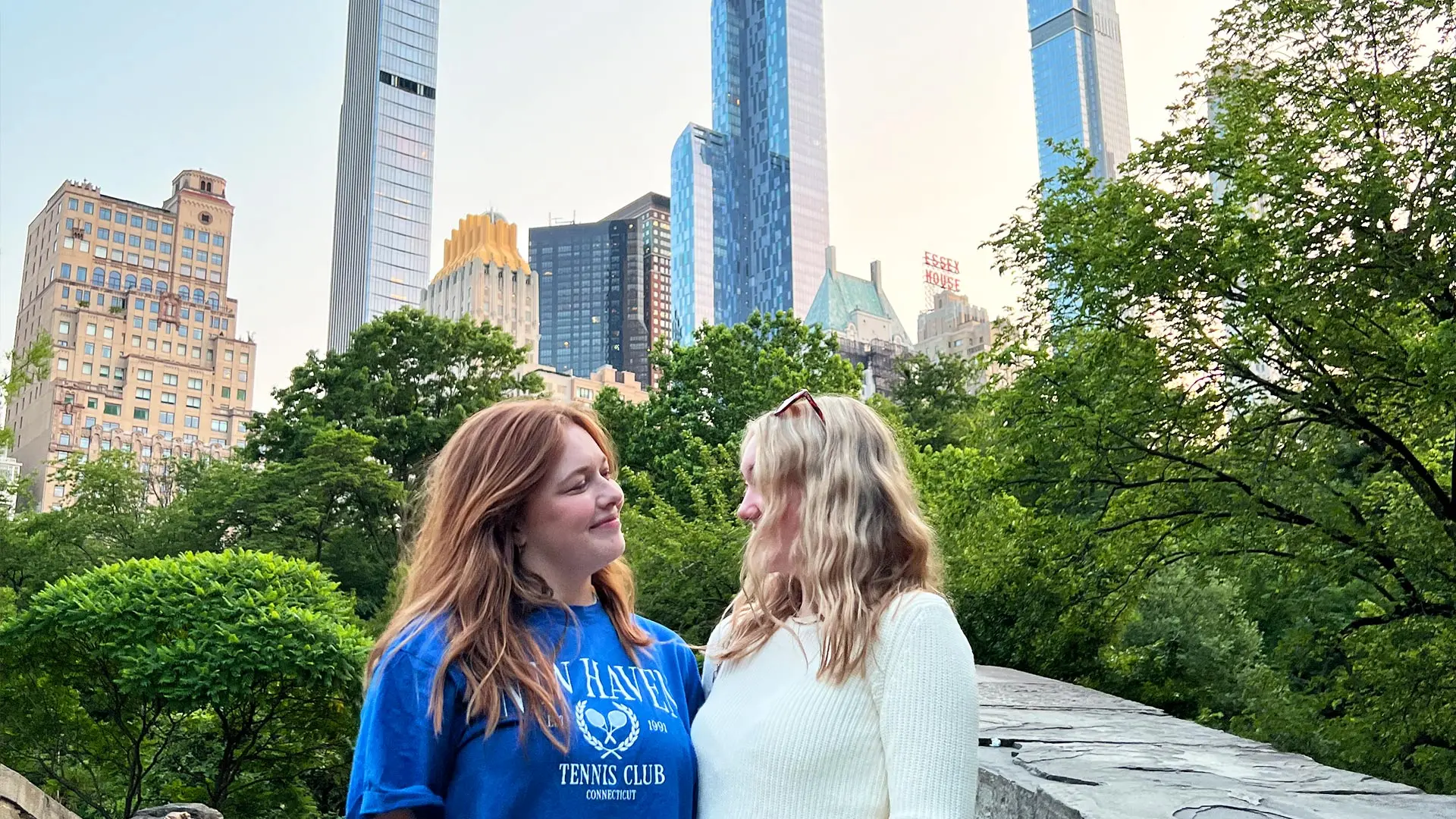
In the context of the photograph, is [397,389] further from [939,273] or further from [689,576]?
[939,273]

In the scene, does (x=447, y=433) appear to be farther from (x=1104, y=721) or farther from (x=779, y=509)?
(x=779, y=509)

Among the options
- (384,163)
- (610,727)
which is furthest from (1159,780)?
(384,163)

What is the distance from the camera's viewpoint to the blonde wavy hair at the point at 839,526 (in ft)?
6.12

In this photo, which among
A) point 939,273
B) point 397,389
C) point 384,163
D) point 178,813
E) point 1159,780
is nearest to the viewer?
point 1159,780

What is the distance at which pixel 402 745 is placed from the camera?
5.56ft

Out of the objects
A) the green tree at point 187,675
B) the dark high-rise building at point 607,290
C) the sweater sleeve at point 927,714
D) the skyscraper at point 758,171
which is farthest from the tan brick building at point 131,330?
the sweater sleeve at point 927,714

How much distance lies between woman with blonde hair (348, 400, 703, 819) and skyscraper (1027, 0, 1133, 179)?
185 m

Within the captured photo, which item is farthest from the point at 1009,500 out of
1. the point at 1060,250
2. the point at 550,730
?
the point at 550,730

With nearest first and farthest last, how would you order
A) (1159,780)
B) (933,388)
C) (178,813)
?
(1159,780), (178,813), (933,388)

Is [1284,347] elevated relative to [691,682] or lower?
elevated

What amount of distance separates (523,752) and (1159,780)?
2379mm

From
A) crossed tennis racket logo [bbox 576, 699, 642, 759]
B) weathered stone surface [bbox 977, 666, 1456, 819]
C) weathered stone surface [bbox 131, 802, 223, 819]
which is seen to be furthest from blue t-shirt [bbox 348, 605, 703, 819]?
weathered stone surface [bbox 131, 802, 223, 819]

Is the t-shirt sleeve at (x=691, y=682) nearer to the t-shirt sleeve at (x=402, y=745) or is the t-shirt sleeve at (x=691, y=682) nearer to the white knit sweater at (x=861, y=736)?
the white knit sweater at (x=861, y=736)

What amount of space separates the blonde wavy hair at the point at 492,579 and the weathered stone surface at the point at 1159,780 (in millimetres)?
1712
